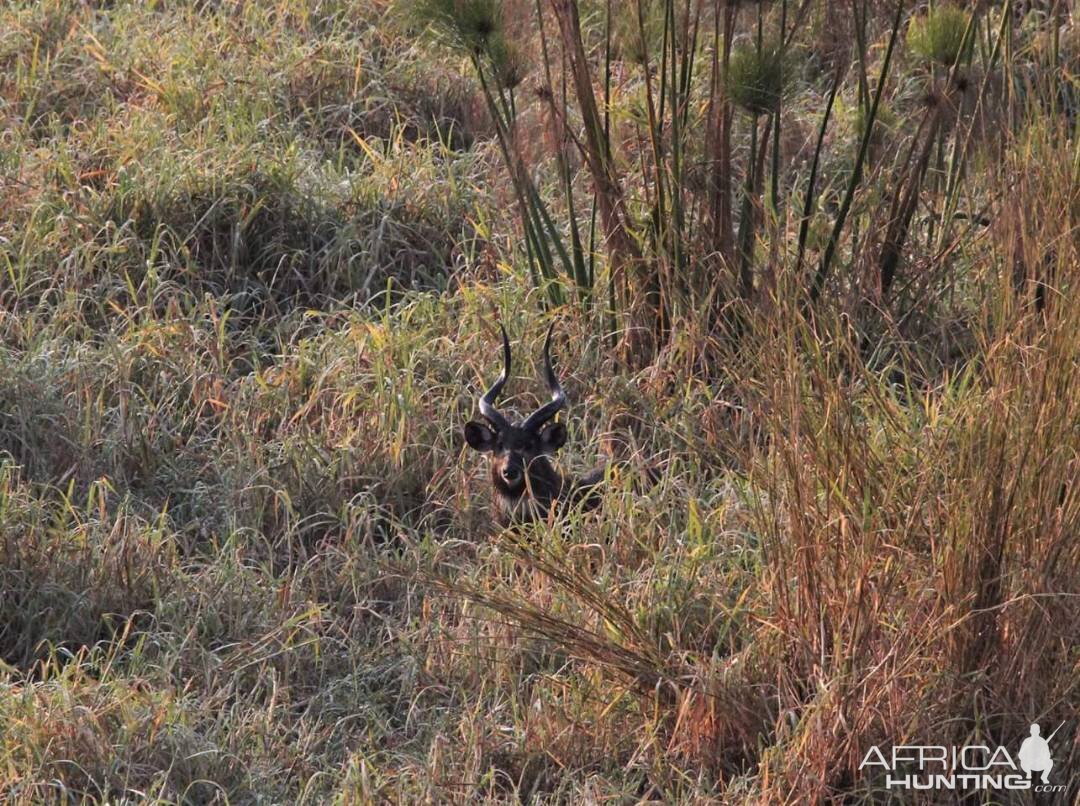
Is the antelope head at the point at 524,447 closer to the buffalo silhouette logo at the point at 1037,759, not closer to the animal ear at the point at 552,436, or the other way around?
the animal ear at the point at 552,436

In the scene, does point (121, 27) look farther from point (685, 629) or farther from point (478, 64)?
point (685, 629)

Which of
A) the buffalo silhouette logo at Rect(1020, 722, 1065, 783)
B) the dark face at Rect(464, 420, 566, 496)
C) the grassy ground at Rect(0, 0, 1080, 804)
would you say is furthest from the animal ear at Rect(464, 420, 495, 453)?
the buffalo silhouette logo at Rect(1020, 722, 1065, 783)

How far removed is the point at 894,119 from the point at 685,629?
3.16 m

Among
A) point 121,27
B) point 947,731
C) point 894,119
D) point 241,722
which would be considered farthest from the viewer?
point 121,27

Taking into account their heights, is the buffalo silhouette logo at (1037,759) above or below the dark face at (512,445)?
above

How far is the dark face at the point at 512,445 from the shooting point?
646cm

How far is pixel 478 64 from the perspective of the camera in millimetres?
6871

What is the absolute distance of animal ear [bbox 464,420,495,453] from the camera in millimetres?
6555

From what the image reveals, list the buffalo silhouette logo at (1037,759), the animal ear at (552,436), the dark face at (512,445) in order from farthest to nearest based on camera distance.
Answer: the animal ear at (552,436) < the dark face at (512,445) < the buffalo silhouette logo at (1037,759)

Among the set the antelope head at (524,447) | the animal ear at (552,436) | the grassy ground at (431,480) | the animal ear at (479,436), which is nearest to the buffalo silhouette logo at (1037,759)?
the grassy ground at (431,480)

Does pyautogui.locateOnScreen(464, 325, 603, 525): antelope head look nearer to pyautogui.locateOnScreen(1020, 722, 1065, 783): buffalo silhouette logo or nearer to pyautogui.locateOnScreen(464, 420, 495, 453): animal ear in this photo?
pyautogui.locateOnScreen(464, 420, 495, 453): animal ear

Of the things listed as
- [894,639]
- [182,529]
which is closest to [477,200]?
[182,529]

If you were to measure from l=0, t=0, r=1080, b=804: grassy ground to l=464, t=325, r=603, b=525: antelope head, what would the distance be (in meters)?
0.14

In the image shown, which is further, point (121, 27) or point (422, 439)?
point (121, 27)
